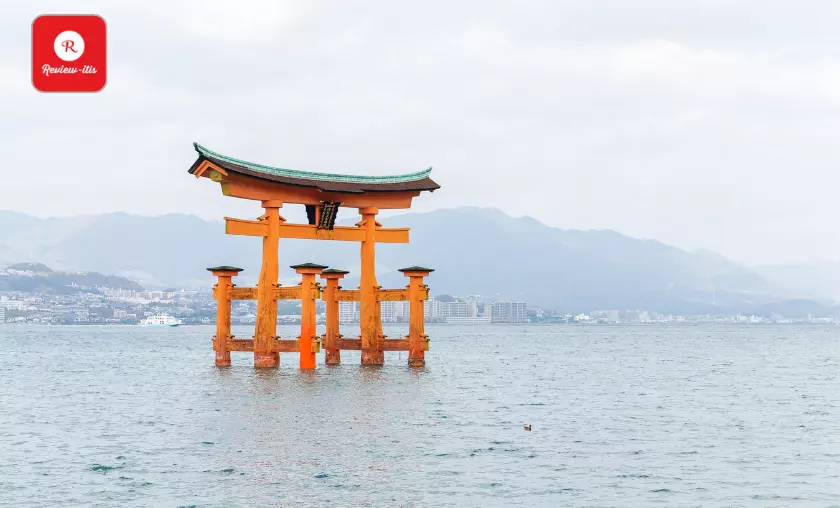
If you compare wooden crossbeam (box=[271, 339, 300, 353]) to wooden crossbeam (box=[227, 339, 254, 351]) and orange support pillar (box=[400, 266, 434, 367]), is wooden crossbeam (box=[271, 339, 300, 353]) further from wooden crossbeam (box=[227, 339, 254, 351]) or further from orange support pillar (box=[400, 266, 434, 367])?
orange support pillar (box=[400, 266, 434, 367])

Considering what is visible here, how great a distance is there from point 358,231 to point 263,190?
5639mm

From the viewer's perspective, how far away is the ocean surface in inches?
816

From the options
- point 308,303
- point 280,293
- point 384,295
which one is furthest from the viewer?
point 384,295

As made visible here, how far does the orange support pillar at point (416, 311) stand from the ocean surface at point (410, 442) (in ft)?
2.98

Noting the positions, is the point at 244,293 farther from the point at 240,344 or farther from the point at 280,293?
the point at 240,344

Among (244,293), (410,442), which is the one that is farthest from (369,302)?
(410,442)

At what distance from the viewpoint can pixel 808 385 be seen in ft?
164

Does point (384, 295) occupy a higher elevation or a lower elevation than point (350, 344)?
higher

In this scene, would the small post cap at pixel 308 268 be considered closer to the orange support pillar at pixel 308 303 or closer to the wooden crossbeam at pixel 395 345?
the orange support pillar at pixel 308 303

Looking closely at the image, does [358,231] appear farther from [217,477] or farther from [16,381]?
[217,477]

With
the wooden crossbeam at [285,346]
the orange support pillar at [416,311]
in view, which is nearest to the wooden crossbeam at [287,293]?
the wooden crossbeam at [285,346]

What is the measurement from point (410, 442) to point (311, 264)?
57.2ft

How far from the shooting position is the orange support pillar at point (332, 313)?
49438 mm

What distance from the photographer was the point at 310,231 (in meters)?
46.7
